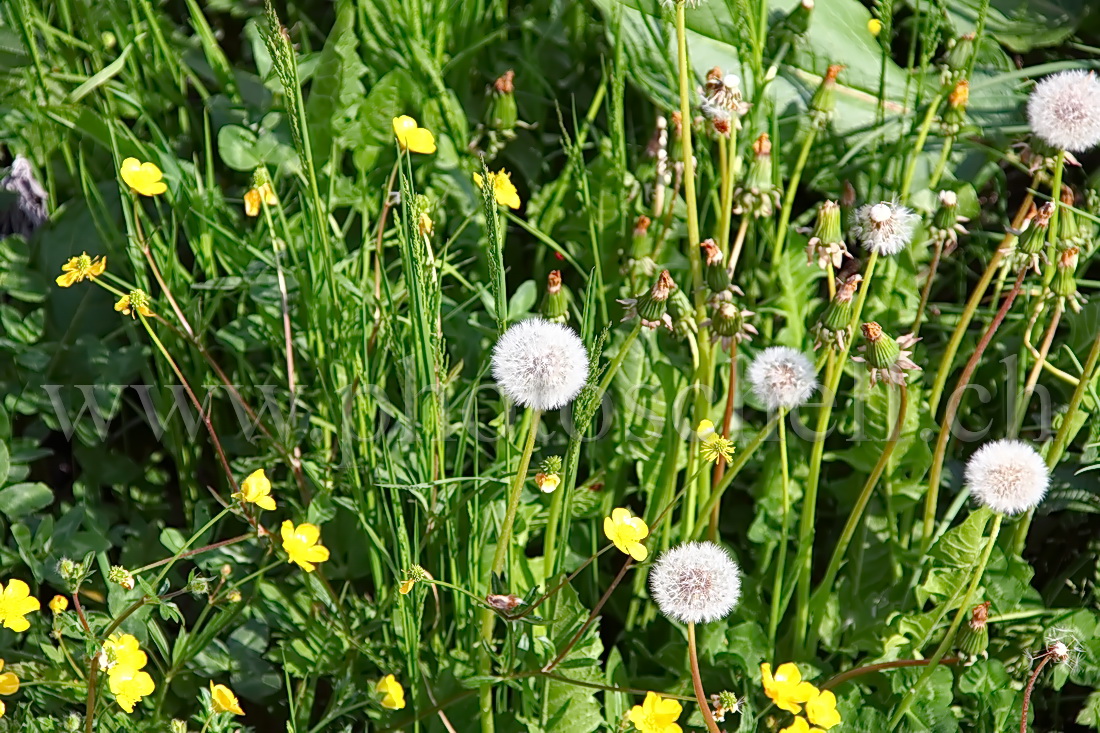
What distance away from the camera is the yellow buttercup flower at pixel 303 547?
3.67 feet

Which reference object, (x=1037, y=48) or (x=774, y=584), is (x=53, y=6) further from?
(x=1037, y=48)

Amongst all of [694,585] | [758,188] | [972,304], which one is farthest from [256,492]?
[972,304]

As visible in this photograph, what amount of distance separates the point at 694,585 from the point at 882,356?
0.29 metres

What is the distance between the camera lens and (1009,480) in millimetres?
1062

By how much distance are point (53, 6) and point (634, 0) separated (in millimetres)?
924

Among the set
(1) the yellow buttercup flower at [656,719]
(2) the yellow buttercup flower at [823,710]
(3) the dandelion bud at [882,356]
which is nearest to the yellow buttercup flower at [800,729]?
(2) the yellow buttercup flower at [823,710]

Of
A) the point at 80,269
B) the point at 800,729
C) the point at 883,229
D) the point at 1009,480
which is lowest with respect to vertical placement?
the point at 800,729

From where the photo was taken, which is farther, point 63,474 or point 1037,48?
point 1037,48

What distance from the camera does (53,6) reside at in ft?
5.50


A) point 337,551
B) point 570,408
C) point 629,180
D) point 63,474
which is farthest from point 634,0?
point 63,474

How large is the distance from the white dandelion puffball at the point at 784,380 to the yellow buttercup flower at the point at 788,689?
290 mm

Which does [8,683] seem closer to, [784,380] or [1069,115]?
[784,380]

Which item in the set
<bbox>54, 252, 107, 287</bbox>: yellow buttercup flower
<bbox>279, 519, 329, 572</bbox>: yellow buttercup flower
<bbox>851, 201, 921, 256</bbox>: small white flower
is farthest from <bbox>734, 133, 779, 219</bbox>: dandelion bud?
<bbox>54, 252, 107, 287</bbox>: yellow buttercup flower

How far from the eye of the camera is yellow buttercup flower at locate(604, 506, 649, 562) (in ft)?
3.34
